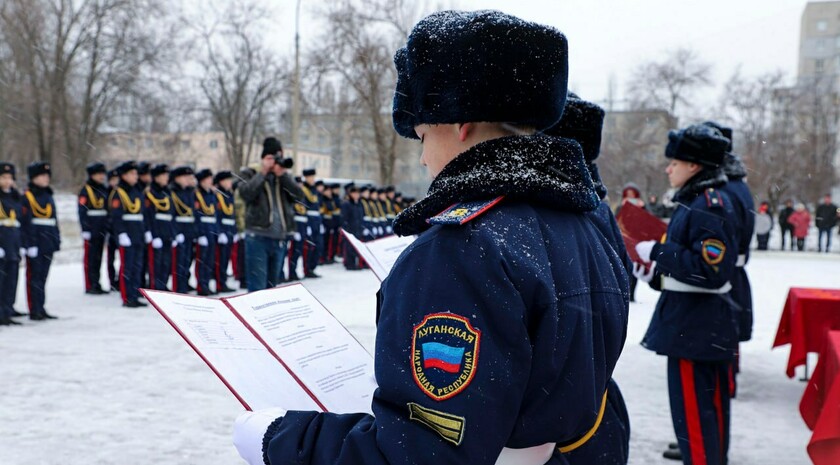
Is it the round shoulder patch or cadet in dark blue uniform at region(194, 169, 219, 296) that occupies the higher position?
the round shoulder patch

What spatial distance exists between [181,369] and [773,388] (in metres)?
5.24

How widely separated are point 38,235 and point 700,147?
26.5ft

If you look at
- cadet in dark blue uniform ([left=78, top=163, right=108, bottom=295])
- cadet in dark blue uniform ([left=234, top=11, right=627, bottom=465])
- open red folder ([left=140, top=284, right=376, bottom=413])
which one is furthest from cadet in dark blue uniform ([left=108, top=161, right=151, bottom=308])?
cadet in dark blue uniform ([left=234, top=11, right=627, bottom=465])

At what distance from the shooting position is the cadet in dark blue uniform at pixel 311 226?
553 inches

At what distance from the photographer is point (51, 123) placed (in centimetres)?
2733

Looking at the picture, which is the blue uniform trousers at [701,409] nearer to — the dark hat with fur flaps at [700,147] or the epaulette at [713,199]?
the epaulette at [713,199]

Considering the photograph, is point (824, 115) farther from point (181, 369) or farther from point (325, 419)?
point (325, 419)

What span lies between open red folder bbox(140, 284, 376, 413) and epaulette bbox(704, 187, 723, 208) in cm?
265

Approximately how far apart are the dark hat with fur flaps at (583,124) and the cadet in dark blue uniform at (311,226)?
1134 cm

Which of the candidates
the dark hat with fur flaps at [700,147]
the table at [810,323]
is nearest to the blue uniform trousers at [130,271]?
the dark hat with fur flaps at [700,147]

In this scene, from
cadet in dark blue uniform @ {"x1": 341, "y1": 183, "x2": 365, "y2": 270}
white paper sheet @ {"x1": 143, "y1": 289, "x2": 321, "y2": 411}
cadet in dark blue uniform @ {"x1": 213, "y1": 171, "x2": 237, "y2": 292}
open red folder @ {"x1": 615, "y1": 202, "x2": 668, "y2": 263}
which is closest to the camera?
white paper sheet @ {"x1": 143, "y1": 289, "x2": 321, "y2": 411}

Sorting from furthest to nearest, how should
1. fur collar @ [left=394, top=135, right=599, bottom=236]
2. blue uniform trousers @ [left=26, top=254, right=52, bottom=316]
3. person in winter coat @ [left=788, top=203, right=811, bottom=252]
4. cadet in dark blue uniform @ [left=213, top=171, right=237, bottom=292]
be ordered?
person in winter coat @ [left=788, top=203, right=811, bottom=252], cadet in dark blue uniform @ [left=213, top=171, right=237, bottom=292], blue uniform trousers @ [left=26, top=254, right=52, bottom=316], fur collar @ [left=394, top=135, right=599, bottom=236]

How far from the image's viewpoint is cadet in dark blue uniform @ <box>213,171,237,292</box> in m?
11.8

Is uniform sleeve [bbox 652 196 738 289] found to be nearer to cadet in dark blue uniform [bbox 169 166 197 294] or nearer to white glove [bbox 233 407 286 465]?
white glove [bbox 233 407 286 465]
